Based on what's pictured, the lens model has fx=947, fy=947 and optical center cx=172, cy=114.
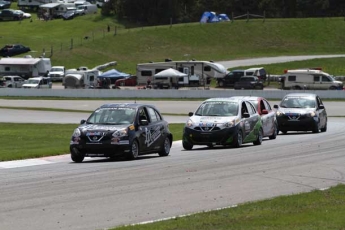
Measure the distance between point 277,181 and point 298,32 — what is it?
89.9 meters

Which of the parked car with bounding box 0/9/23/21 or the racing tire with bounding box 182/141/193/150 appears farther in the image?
the parked car with bounding box 0/9/23/21

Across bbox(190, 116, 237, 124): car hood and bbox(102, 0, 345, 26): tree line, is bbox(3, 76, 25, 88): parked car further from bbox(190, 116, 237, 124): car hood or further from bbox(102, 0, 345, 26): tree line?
bbox(190, 116, 237, 124): car hood

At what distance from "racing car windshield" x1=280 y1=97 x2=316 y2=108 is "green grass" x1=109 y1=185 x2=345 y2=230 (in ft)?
72.1

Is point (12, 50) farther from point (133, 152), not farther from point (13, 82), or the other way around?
point (133, 152)

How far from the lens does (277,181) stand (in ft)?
58.5

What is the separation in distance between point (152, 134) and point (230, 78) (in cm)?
5250

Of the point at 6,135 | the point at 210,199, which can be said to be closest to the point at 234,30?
the point at 6,135

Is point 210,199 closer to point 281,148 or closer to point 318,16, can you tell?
point 281,148

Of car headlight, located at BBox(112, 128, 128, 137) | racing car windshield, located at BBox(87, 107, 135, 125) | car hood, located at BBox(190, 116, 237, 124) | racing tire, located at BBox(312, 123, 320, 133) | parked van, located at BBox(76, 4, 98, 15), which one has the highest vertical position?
parked van, located at BBox(76, 4, 98, 15)

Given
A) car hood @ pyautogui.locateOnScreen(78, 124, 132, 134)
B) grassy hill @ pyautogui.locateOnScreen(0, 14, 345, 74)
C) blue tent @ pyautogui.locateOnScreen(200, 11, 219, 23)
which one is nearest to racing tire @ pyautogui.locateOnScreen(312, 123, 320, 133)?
car hood @ pyautogui.locateOnScreen(78, 124, 132, 134)

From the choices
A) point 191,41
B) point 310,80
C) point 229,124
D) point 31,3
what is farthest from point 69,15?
point 229,124

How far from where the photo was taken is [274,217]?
12.6 metres

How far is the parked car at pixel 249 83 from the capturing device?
7156cm

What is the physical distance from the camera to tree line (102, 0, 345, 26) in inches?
4803
